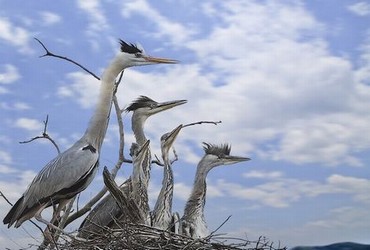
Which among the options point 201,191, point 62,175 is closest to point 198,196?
point 201,191

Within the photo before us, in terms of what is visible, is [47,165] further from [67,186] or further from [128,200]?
[128,200]

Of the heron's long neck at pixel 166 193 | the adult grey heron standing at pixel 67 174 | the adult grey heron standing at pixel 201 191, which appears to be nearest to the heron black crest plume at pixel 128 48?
the adult grey heron standing at pixel 67 174

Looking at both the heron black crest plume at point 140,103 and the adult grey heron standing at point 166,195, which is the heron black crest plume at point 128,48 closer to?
the heron black crest plume at point 140,103

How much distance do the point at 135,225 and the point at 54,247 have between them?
906 mm

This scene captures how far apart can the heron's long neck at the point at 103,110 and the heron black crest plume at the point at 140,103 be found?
1.28ft

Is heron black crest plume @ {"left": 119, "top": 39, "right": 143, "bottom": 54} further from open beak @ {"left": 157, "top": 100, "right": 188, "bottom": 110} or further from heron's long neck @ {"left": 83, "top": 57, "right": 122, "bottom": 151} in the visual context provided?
open beak @ {"left": 157, "top": 100, "right": 188, "bottom": 110}

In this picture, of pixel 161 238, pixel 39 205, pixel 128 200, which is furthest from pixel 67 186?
pixel 161 238

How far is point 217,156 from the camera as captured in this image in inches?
288

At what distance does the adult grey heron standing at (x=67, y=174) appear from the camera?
6.73m

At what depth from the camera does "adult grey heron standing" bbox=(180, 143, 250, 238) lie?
20.7 ft

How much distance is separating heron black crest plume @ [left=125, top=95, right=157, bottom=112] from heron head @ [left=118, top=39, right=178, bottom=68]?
1.23ft

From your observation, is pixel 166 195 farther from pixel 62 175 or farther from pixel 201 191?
pixel 62 175

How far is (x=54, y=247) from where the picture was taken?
5941mm

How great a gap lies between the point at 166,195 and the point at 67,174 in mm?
1122
